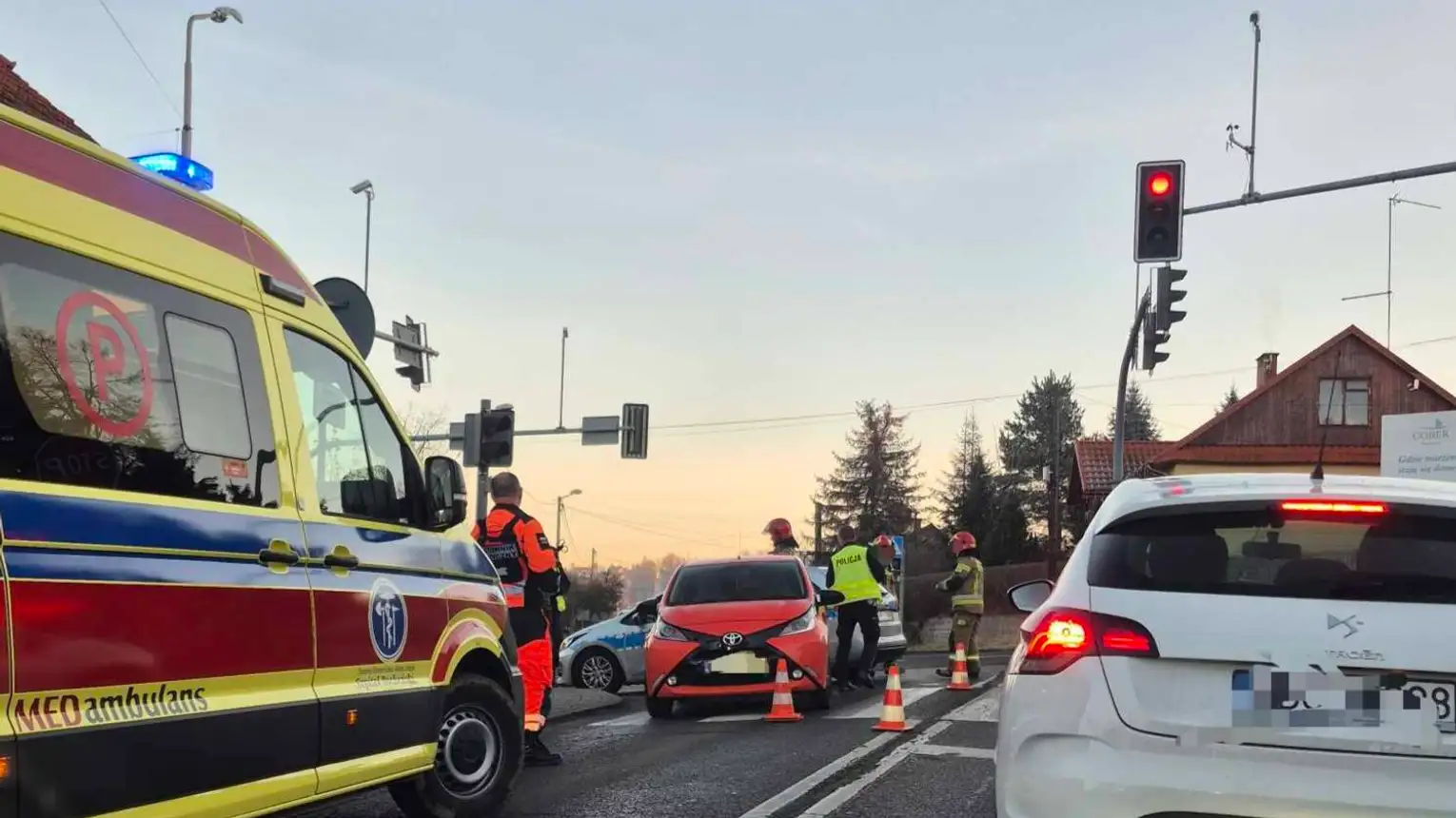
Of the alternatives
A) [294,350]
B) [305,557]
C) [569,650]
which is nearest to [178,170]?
[294,350]

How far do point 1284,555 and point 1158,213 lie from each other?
1088 cm

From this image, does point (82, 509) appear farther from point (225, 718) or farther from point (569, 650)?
point (569, 650)

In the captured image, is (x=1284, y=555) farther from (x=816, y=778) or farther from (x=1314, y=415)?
(x=1314, y=415)

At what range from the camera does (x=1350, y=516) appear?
3746mm

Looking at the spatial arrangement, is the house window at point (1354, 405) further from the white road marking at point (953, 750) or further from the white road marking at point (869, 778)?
the white road marking at point (953, 750)

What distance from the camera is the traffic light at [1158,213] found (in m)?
13.8

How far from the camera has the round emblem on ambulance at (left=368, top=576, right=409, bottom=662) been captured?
4867 millimetres

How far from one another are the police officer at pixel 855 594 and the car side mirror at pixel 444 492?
24.4 feet

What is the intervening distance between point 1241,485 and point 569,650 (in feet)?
41.5

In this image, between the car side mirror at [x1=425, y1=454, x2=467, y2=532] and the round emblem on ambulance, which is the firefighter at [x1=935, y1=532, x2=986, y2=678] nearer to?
the car side mirror at [x1=425, y1=454, x2=467, y2=532]

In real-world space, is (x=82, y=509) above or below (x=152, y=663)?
above

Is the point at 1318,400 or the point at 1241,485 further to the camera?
the point at 1318,400

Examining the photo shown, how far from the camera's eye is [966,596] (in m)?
14.2

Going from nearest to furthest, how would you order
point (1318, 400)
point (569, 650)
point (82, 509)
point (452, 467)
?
point (82, 509) < point (452, 467) < point (569, 650) < point (1318, 400)
